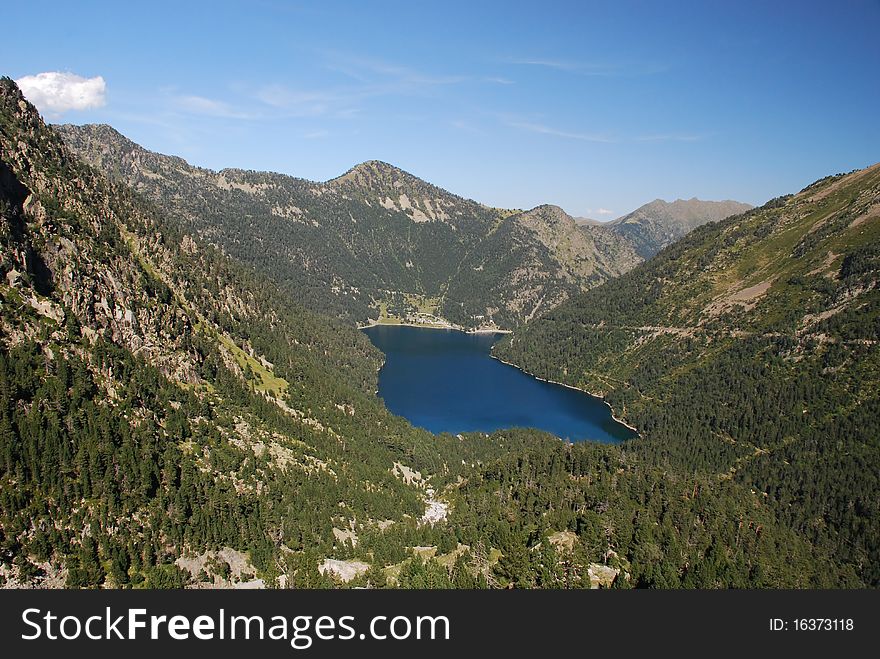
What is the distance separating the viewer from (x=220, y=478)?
109062mm

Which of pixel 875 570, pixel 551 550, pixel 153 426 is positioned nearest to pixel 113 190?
pixel 153 426

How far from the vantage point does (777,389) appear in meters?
192

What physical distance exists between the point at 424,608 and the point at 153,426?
91.7m

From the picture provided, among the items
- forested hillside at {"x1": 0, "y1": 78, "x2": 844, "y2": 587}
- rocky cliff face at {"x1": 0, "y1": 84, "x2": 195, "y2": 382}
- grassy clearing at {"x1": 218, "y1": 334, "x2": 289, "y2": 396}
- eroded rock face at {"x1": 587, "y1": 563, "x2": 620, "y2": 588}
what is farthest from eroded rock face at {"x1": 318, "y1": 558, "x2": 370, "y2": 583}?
grassy clearing at {"x1": 218, "y1": 334, "x2": 289, "y2": 396}

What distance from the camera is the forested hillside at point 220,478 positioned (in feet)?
268

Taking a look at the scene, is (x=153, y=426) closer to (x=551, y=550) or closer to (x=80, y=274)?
(x=80, y=274)

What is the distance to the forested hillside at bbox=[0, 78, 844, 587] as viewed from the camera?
8162cm

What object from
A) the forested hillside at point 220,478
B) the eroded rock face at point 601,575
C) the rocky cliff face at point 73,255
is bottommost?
the eroded rock face at point 601,575

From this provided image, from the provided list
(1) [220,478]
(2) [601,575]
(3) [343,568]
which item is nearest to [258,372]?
(1) [220,478]

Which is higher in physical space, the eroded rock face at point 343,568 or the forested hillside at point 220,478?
the forested hillside at point 220,478

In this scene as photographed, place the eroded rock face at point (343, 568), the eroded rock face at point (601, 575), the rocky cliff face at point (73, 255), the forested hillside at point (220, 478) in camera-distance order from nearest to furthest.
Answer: the forested hillside at point (220, 478) < the eroded rock face at point (601, 575) < the eroded rock face at point (343, 568) < the rocky cliff face at point (73, 255)

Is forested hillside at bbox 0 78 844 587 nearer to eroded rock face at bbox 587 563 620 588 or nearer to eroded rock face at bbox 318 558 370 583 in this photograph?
eroded rock face at bbox 587 563 620 588

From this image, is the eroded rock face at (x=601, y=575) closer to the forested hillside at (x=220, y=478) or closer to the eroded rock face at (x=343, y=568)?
the forested hillside at (x=220, y=478)

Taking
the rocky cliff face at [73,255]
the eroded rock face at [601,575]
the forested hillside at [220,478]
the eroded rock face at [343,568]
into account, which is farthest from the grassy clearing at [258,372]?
the eroded rock face at [601,575]
